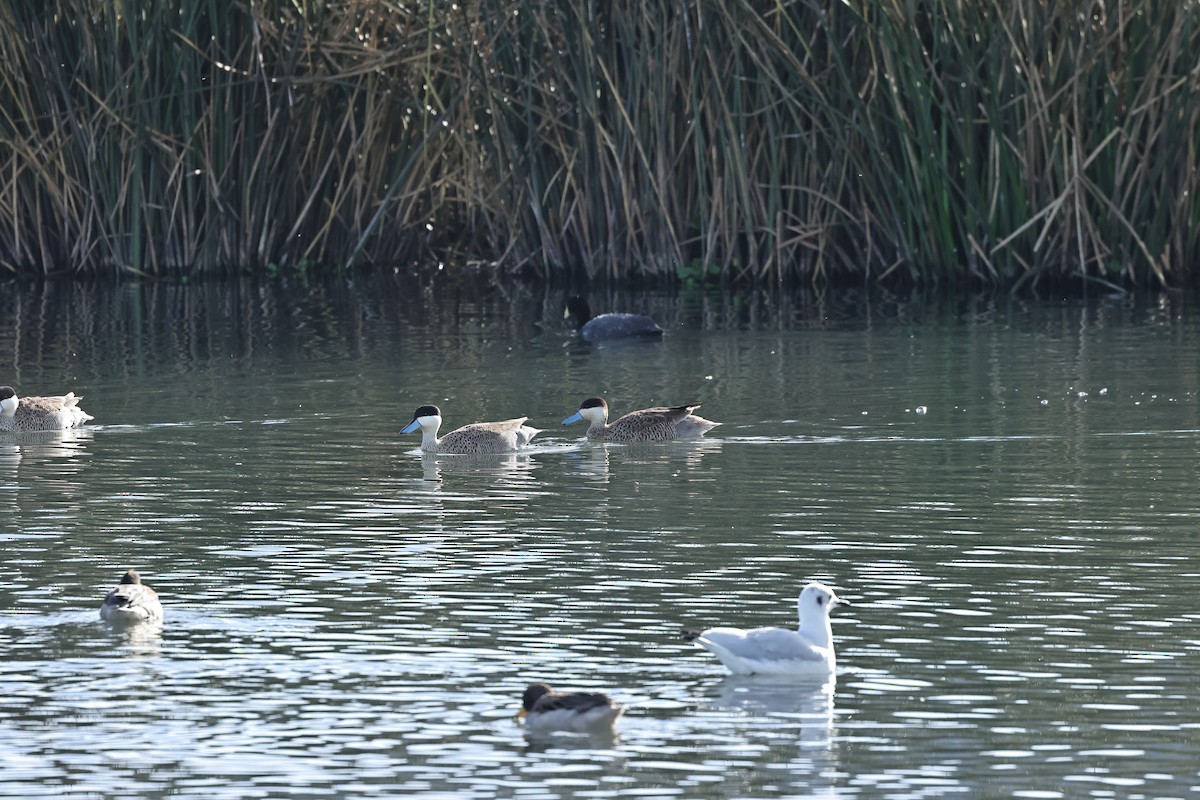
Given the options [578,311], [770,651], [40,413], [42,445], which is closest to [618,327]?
[578,311]

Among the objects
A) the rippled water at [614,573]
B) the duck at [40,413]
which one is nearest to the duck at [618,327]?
the rippled water at [614,573]

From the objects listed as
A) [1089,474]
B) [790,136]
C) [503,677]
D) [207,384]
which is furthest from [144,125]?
[503,677]

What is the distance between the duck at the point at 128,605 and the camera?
412 inches

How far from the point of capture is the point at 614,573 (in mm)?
12016

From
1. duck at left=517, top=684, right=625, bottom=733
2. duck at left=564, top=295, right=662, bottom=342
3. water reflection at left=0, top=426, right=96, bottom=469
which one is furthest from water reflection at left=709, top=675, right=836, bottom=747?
duck at left=564, top=295, right=662, bottom=342

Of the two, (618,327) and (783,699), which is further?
(618,327)

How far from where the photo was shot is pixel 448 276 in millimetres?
34219

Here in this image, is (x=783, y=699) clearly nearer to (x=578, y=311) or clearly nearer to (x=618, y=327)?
(x=618, y=327)

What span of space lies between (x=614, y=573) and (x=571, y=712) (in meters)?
3.27

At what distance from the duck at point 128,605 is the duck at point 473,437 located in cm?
615

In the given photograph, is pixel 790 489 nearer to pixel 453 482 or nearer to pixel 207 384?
pixel 453 482

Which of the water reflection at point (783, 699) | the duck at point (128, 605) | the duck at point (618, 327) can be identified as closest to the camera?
the water reflection at point (783, 699)

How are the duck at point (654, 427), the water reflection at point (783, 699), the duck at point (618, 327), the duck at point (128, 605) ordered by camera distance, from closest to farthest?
the water reflection at point (783, 699) → the duck at point (128, 605) → the duck at point (654, 427) → the duck at point (618, 327)

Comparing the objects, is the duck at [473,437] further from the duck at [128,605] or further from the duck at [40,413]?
the duck at [128,605]
